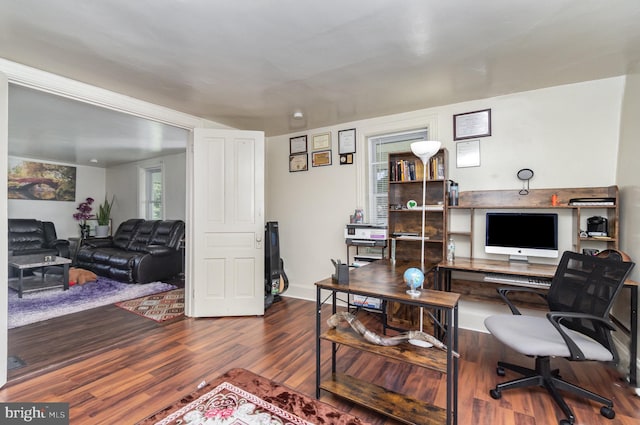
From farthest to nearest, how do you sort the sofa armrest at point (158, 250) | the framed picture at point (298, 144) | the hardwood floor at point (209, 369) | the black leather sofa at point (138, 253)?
the sofa armrest at point (158, 250)
the black leather sofa at point (138, 253)
the framed picture at point (298, 144)
the hardwood floor at point (209, 369)

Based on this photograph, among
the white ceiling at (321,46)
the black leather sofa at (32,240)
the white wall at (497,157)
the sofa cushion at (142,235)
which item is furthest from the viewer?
the sofa cushion at (142,235)

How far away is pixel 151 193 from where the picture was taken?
22.2 feet

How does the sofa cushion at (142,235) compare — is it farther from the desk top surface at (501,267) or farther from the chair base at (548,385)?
the chair base at (548,385)

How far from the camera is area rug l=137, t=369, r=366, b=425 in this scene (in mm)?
1703

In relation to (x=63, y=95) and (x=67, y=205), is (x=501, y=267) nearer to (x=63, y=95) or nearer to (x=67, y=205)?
(x=63, y=95)

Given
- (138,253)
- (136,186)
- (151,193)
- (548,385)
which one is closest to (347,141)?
(548,385)

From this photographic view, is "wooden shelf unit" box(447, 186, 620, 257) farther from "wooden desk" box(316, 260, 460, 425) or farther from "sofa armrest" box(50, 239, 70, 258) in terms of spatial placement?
"sofa armrest" box(50, 239, 70, 258)

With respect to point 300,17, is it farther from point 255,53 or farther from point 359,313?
point 359,313

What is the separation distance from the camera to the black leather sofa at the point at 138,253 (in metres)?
4.80

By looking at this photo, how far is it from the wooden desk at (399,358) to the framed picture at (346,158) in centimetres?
201

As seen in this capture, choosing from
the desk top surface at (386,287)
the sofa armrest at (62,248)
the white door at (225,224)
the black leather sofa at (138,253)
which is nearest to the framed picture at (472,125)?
the desk top surface at (386,287)

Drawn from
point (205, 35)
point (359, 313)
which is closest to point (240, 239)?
point (359, 313)

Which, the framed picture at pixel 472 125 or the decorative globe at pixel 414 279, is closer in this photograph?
the decorative globe at pixel 414 279

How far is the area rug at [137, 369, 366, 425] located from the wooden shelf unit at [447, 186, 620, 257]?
84.2 inches
